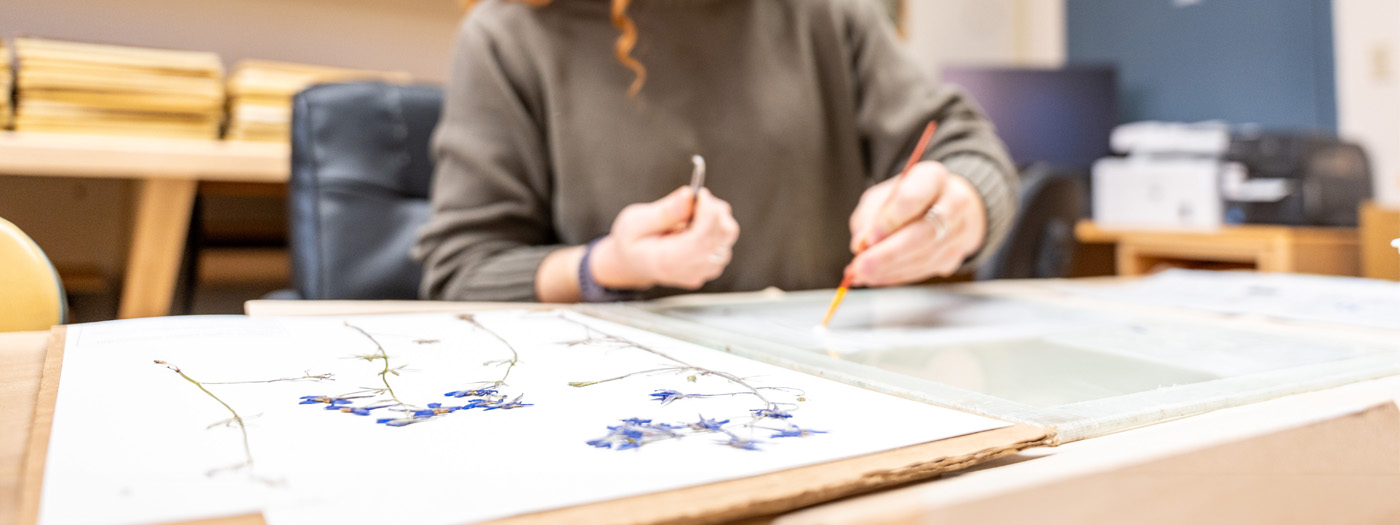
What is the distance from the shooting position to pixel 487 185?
2.73 feet

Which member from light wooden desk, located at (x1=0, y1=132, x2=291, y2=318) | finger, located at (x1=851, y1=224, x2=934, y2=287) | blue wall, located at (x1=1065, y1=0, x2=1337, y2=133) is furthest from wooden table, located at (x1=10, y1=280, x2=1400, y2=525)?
blue wall, located at (x1=1065, y1=0, x2=1337, y2=133)

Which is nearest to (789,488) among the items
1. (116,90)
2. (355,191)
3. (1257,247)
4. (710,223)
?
(710,223)

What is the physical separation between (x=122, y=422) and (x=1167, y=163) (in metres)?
2.12

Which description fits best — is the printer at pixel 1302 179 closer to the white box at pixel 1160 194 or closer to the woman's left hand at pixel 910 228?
the white box at pixel 1160 194

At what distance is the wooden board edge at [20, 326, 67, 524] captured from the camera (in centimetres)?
19

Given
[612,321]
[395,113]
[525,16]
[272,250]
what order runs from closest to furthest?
[612,321] → [525,16] → [395,113] → [272,250]

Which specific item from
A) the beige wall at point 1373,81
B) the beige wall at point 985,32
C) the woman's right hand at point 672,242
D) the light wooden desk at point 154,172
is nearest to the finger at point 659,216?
the woman's right hand at point 672,242

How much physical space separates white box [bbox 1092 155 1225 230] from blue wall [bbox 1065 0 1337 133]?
14.4 inches

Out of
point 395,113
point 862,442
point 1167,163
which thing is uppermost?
point 395,113

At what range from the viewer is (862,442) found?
A: 0.82ft

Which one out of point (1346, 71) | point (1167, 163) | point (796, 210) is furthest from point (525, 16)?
point (1346, 71)

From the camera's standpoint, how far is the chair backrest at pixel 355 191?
958 millimetres

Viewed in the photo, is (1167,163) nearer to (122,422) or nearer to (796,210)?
(796,210)

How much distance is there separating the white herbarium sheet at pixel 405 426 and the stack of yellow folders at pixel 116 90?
0.87 meters
